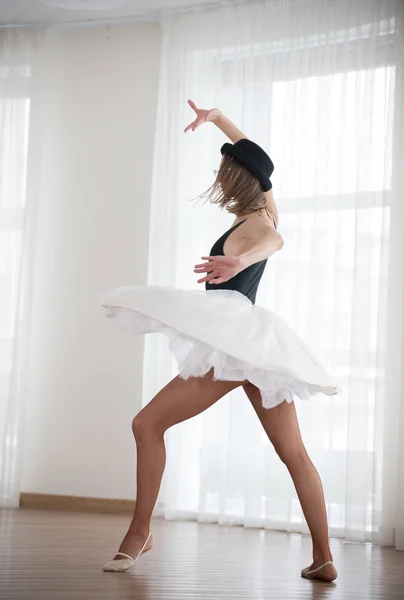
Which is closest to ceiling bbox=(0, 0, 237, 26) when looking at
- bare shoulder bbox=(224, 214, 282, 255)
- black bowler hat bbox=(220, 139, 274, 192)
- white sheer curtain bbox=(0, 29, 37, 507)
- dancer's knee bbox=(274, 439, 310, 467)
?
white sheer curtain bbox=(0, 29, 37, 507)

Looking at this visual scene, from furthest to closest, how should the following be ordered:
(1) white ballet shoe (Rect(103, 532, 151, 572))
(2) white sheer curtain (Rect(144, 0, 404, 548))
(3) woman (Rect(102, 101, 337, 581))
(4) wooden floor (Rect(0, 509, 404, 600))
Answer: (2) white sheer curtain (Rect(144, 0, 404, 548))
(1) white ballet shoe (Rect(103, 532, 151, 572))
(3) woman (Rect(102, 101, 337, 581))
(4) wooden floor (Rect(0, 509, 404, 600))

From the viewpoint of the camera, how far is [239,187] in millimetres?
2549

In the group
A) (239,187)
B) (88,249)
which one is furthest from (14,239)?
(239,187)

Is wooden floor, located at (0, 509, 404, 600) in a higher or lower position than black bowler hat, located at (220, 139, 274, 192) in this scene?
lower

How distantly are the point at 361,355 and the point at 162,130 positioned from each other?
1.70 metres

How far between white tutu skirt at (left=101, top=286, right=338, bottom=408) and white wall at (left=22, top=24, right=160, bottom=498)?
198cm

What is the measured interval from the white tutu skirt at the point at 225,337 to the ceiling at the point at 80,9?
8.14 feet

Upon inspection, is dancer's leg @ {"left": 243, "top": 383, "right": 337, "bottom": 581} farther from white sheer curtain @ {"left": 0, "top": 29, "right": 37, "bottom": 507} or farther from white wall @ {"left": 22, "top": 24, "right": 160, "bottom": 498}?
white sheer curtain @ {"left": 0, "top": 29, "right": 37, "bottom": 507}

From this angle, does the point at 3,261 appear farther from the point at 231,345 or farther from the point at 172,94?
the point at 231,345

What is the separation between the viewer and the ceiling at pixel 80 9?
4.25 m

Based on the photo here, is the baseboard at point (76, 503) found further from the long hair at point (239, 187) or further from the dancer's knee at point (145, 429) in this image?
the long hair at point (239, 187)

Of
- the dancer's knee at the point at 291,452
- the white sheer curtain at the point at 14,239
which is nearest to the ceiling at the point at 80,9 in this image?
the white sheer curtain at the point at 14,239

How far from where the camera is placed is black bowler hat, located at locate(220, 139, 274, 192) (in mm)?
Answer: 2537

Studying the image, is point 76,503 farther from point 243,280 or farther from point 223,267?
point 223,267
